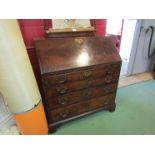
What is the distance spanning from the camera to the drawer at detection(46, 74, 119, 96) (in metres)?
1.32

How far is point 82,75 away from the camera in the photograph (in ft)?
4.49

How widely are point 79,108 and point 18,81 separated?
0.82 meters

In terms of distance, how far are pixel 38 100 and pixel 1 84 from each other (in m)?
0.38

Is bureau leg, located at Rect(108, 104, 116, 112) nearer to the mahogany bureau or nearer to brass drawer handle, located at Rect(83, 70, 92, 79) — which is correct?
the mahogany bureau

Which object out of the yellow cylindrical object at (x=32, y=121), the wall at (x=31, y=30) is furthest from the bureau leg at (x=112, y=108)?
the wall at (x=31, y=30)

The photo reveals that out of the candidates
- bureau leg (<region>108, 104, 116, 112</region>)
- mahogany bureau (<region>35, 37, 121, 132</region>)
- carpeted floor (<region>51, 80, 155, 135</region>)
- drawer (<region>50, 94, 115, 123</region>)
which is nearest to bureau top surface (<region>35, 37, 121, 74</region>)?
mahogany bureau (<region>35, 37, 121, 132</region>)

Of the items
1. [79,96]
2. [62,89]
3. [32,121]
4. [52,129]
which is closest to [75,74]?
[62,89]

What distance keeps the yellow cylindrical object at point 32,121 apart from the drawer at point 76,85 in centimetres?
20

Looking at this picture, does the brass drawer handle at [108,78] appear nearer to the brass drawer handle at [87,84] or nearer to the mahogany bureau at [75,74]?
the mahogany bureau at [75,74]

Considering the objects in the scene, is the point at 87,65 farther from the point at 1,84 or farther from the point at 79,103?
the point at 1,84

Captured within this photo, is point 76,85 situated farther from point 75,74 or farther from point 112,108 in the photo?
point 112,108

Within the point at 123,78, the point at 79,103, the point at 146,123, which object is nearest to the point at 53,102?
the point at 79,103

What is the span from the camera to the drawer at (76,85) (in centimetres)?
132
